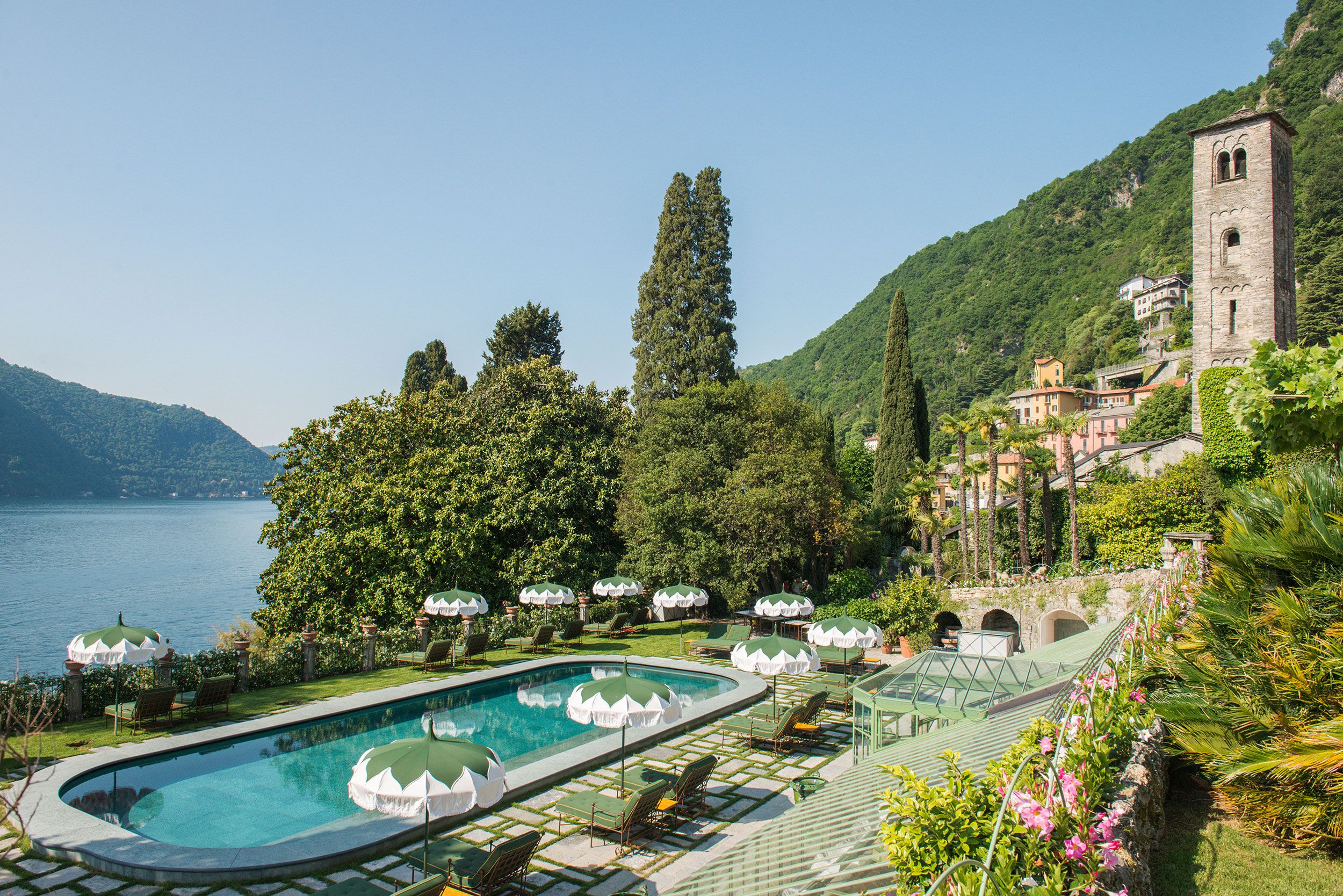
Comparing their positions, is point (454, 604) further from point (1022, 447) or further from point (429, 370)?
point (429, 370)

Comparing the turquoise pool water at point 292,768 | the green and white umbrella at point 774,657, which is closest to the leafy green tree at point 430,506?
the turquoise pool water at point 292,768

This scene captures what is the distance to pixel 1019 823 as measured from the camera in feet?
12.0

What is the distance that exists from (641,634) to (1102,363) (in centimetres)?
9961

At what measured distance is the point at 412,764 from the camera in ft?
25.0

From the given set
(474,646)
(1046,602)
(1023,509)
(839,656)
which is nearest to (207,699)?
(474,646)

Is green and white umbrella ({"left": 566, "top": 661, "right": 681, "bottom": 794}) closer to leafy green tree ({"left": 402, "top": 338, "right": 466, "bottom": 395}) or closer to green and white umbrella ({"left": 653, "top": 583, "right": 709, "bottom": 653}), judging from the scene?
green and white umbrella ({"left": 653, "top": 583, "right": 709, "bottom": 653})

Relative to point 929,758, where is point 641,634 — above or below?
below

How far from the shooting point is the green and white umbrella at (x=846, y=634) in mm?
15984

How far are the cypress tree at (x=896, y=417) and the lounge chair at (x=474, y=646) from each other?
1096 inches

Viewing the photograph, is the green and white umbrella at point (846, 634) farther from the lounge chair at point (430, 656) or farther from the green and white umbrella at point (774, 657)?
the lounge chair at point (430, 656)

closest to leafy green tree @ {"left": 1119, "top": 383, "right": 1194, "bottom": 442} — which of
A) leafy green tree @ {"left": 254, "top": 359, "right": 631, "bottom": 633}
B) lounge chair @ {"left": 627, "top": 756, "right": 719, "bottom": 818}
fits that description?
leafy green tree @ {"left": 254, "top": 359, "right": 631, "bottom": 633}

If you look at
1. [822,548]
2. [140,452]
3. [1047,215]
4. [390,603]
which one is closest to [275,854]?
[390,603]

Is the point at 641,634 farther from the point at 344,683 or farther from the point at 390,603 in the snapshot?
the point at 344,683

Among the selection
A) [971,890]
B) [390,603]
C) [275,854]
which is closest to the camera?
[971,890]
